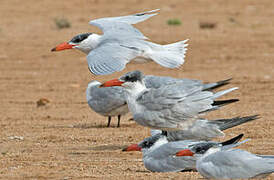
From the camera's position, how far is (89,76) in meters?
14.1

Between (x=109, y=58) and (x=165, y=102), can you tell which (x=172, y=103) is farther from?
(x=109, y=58)

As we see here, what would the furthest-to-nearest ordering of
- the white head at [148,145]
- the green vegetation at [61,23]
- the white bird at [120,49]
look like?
the green vegetation at [61,23]
the white bird at [120,49]
the white head at [148,145]

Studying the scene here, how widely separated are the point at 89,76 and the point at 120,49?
21.0 feet

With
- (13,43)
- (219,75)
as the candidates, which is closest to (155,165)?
(219,75)

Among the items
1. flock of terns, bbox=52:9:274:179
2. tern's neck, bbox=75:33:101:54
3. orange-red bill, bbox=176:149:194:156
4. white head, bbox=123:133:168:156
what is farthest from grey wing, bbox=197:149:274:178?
tern's neck, bbox=75:33:101:54

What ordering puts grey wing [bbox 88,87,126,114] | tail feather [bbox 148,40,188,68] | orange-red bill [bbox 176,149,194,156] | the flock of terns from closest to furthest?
1. the flock of terns
2. orange-red bill [bbox 176,149,194,156]
3. tail feather [bbox 148,40,188,68]
4. grey wing [bbox 88,87,126,114]

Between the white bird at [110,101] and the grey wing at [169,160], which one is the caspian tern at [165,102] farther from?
the white bird at [110,101]


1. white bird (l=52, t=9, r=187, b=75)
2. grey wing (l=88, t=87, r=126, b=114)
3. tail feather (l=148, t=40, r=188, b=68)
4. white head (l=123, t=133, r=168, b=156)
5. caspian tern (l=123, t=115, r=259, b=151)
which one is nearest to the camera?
white head (l=123, t=133, r=168, b=156)

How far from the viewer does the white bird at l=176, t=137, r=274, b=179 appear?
5574 mm

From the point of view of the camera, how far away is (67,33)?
725 inches

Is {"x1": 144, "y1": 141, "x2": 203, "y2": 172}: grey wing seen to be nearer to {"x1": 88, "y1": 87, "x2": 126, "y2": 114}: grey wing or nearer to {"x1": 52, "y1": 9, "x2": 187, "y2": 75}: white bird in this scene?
{"x1": 52, "y1": 9, "x2": 187, "y2": 75}: white bird

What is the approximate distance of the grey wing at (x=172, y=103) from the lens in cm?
691

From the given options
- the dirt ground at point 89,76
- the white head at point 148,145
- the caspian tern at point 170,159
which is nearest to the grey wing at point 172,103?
the white head at point 148,145

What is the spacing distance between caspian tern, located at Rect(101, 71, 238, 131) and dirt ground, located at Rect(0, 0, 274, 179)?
52 centimetres
